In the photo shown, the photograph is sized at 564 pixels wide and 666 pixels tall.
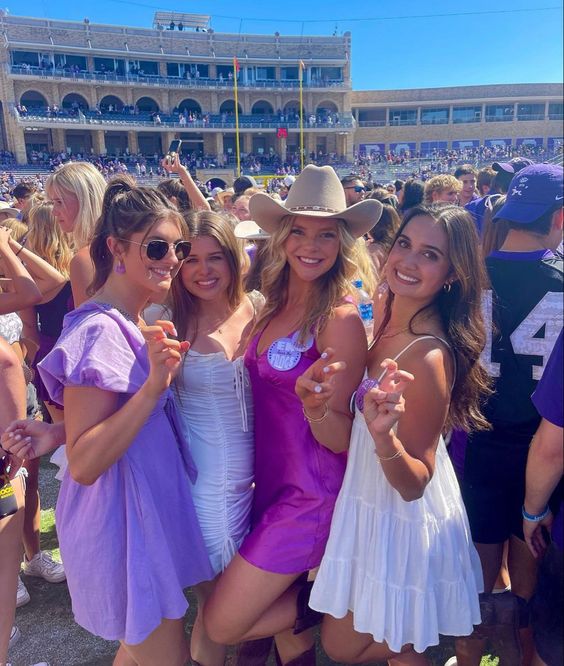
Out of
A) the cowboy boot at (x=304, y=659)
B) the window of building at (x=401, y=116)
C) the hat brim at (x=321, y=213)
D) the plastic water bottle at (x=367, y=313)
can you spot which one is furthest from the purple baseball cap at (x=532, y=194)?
the window of building at (x=401, y=116)

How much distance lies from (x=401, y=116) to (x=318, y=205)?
176 feet

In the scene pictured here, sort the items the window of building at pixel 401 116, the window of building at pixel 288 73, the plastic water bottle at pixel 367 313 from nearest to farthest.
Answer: the plastic water bottle at pixel 367 313 < the window of building at pixel 288 73 < the window of building at pixel 401 116

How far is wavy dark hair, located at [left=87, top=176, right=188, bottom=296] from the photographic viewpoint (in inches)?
73.0

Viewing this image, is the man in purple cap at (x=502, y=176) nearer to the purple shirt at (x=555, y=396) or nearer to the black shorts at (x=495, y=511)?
the black shorts at (x=495, y=511)

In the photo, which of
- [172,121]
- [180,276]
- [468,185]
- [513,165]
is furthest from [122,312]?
[172,121]

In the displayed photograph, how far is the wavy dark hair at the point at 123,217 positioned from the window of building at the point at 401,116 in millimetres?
53422

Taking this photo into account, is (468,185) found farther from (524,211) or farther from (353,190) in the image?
(524,211)

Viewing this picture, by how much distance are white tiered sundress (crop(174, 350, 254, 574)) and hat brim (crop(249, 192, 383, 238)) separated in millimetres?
658

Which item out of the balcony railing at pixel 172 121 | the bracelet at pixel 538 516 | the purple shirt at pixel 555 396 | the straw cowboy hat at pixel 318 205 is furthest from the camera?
the balcony railing at pixel 172 121

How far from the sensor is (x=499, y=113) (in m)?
48.2

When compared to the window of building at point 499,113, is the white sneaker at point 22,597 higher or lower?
lower

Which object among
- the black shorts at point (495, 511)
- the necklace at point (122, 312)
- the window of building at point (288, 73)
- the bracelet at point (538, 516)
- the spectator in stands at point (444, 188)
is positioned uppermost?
the window of building at point (288, 73)

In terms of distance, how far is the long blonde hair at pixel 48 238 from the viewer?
12.1 feet

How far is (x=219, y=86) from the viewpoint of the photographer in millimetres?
43875
